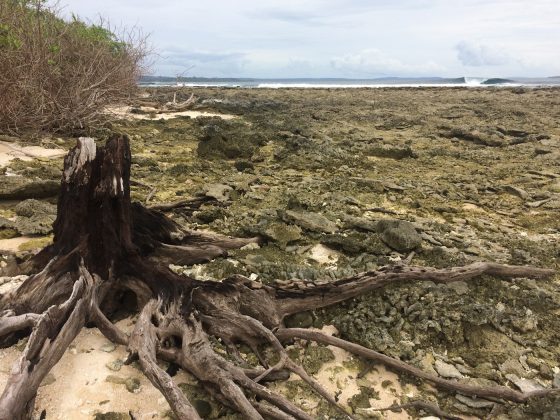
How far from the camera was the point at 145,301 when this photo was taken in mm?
3869

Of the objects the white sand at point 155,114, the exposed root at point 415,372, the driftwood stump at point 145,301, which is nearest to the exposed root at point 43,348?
the driftwood stump at point 145,301

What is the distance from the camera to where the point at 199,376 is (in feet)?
10.00

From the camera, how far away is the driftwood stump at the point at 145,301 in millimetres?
3008

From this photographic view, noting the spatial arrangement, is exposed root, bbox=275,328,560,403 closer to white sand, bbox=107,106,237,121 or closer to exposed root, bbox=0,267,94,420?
exposed root, bbox=0,267,94,420

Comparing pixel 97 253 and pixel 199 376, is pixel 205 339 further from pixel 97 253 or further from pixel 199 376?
pixel 97 253

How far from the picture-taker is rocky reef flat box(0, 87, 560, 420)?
131 inches

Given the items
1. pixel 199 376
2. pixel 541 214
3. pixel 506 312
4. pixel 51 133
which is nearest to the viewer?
pixel 199 376

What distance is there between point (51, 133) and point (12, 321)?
10.7 m

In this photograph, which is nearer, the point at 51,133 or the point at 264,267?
the point at 264,267

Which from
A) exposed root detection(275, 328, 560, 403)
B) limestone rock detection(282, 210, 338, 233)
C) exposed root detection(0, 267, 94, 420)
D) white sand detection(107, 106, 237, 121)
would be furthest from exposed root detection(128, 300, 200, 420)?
white sand detection(107, 106, 237, 121)

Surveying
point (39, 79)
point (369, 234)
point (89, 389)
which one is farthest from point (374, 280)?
point (39, 79)

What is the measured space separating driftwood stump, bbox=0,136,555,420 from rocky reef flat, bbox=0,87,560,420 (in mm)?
167

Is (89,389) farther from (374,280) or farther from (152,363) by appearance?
(374,280)

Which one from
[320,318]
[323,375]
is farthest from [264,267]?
[323,375]
